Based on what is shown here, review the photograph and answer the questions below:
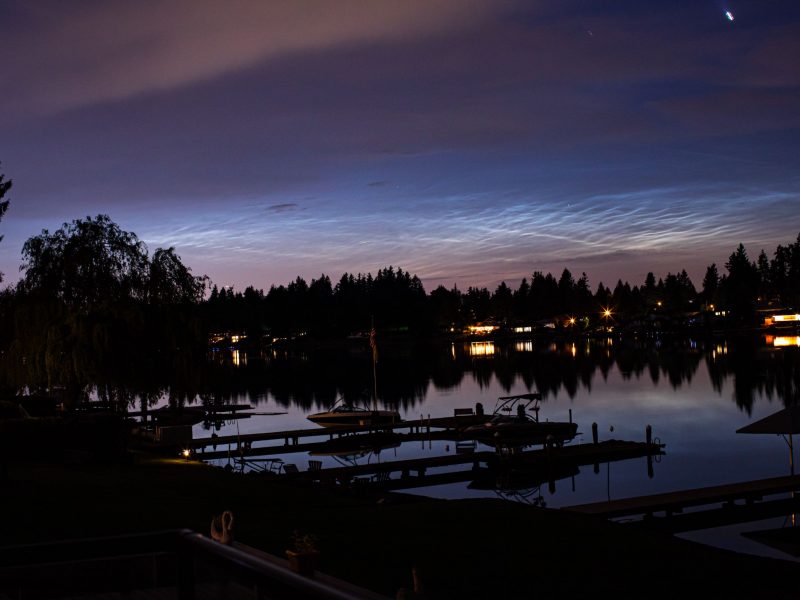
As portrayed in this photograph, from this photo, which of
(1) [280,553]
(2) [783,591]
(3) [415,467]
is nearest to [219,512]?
(1) [280,553]

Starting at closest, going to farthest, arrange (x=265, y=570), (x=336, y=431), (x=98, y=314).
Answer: (x=265, y=570)
(x=98, y=314)
(x=336, y=431)

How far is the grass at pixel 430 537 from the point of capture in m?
15.0

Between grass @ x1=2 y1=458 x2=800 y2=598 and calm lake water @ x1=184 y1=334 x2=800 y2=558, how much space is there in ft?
29.1

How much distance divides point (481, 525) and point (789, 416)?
1441 centimetres

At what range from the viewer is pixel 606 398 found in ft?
261

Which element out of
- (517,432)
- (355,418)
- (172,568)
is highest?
(172,568)

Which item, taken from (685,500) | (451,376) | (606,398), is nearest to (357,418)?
(685,500)

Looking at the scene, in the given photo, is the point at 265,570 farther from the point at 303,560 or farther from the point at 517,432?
the point at 517,432

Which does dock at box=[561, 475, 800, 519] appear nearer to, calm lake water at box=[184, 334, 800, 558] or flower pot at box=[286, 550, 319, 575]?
calm lake water at box=[184, 334, 800, 558]

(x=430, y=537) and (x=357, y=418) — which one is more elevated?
(x=430, y=537)

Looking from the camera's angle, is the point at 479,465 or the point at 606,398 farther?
the point at 606,398

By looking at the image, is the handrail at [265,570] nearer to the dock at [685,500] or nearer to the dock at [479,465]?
the dock at [685,500]

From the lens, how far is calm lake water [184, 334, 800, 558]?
38000mm

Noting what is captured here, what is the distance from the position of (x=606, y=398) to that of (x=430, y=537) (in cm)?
6484
